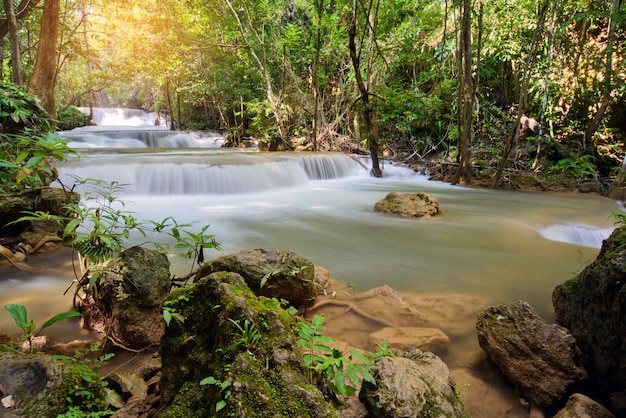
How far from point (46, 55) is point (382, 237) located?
809 centimetres

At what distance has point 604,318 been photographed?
1837 mm

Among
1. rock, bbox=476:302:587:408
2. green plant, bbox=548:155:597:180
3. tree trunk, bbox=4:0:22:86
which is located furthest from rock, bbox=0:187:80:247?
green plant, bbox=548:155:597:180

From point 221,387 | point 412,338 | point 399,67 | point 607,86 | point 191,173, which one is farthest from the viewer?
point 399,67

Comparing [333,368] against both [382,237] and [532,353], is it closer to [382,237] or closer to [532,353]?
[532,353]

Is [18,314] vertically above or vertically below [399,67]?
below

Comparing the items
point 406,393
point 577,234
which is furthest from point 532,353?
point 577,234

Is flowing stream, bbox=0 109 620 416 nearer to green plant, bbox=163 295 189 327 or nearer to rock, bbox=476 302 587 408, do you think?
rock, bbox=476 302 587 408

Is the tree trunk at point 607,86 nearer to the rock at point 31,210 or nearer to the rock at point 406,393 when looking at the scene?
the rock at point 406,393

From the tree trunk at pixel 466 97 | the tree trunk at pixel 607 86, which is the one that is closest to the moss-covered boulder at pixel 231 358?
the tree trunk at pixel 466 97

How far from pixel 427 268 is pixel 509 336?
1.68 m

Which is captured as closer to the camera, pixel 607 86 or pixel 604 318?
pixel 604 318

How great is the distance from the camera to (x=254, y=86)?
613 inches

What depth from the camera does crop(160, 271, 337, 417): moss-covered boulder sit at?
3.53 feet

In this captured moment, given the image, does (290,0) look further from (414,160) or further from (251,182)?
(251,182)
